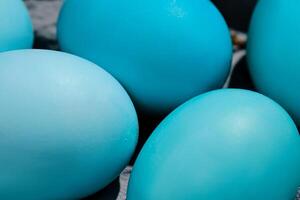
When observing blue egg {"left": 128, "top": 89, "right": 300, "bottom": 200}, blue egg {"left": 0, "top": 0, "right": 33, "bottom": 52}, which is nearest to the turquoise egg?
blue egg {"left": 128, "top": 89, "right": 300, "bottom": 200}

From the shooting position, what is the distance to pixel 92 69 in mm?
1457

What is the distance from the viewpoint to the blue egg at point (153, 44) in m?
1.62

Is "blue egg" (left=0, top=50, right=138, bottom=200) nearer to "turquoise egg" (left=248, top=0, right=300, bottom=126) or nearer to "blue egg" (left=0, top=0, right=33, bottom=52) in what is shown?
"blue egg" (left=0, top=0, right=33, bottom=52)

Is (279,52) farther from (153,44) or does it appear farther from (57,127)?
(57,127)

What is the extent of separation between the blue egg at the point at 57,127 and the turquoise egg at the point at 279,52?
0.56m

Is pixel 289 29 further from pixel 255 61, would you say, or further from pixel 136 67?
pixel 136 67

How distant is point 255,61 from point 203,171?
704 millimetres

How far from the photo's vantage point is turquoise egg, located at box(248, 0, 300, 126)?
1.67 m

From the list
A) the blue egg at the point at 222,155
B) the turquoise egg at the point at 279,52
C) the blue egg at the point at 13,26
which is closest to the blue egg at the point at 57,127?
the blue egg at the point at 222,155

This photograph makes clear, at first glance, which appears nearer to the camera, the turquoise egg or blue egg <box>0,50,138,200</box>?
blue egg <box>0,50,138,200</box>

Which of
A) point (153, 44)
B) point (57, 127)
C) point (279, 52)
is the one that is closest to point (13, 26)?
point (153, 44)

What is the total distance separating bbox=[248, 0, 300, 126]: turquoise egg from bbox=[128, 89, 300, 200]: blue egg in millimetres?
344

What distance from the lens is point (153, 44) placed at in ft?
5.28

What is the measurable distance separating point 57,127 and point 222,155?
40 centimetres
